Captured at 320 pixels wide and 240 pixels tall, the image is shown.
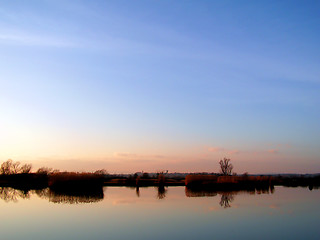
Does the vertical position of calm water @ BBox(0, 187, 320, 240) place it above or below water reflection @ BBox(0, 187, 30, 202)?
above

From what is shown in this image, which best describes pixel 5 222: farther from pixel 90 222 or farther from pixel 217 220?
pixel 217 220

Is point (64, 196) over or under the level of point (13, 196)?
over

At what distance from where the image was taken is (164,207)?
20.1 metres

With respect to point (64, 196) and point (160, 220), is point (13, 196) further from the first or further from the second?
point (160, 220)

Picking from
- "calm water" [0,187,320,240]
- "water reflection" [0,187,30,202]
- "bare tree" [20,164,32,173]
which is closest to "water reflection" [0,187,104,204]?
"water reflection" [0,187,30,202]

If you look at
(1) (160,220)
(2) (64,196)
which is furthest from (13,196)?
(1) (160,220)

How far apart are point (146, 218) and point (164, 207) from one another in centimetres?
376

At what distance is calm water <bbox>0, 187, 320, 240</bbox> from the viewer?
12.9 meters

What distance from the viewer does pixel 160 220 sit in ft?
52.2

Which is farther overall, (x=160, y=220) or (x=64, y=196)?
(x=64, y=196)

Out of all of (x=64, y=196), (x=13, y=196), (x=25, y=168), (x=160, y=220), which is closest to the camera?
(x=160, y=220)

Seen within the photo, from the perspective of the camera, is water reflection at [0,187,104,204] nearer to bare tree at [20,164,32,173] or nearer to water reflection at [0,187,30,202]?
water reflection at [0,187,30,202]

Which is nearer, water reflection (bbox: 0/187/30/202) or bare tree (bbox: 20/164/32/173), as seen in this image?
water reflection (bbox: 0/187/30/202)

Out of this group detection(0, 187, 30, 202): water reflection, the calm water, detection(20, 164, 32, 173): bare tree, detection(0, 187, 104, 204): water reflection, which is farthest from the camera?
detection(20, 164, 32, 173): bare tree
